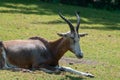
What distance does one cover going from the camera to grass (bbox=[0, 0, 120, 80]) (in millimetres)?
13836

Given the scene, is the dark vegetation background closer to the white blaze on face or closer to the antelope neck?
the antelope neck

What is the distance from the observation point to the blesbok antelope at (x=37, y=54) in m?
13.4

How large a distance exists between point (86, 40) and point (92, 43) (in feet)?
2.48

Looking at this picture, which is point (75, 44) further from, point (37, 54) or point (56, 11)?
point (56, 11)

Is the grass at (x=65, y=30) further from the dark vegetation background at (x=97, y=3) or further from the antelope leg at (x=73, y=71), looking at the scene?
the dark vegetation background at (x=97, y=3)

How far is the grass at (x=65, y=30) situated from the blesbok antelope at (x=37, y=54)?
0.42 m

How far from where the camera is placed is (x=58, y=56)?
1394 cm

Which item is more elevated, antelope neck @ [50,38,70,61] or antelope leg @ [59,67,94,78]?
antelope neck @ [50,38,70,61]

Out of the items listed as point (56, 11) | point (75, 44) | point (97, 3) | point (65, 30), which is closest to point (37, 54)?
point (75, 44)

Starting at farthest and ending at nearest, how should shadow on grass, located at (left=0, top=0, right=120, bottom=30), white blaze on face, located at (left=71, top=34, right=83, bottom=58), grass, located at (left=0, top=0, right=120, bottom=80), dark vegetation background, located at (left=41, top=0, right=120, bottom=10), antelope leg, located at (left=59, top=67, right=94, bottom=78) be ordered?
dark vegetation background, located at (left=41, top=0, right=120, bottom=10), shadow on grass, located at (left=0, top=0, right=120, bottom=30), grass, located at (left=0, top=0, right=120, bottom=80), white blaze on face, located at (left=71, top=34, right=83, bottom=58), antelope leg, located at (left=59, top=67, right=94, bottom=78)

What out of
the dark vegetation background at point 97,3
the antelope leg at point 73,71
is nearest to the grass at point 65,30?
the antelope leg at point 73,71

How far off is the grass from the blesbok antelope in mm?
415

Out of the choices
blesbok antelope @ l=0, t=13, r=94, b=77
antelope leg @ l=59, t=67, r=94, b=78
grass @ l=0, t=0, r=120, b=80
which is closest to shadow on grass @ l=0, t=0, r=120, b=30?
grass @ l=0, t=0, r=120, b=80

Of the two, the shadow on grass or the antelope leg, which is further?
the shadow on grass
